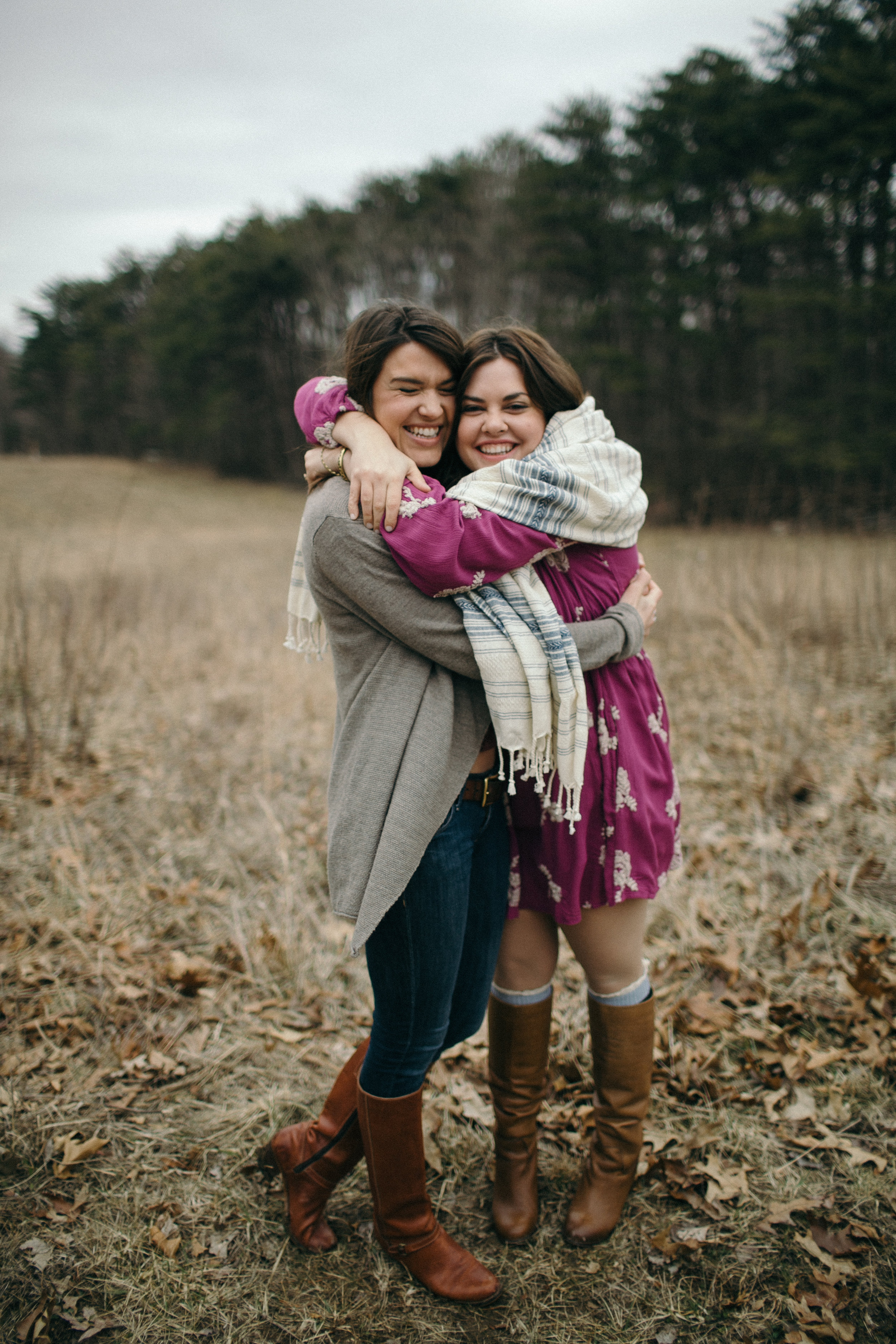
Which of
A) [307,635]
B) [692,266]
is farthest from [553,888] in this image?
[692,266]

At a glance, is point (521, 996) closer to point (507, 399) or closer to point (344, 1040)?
point (344, 1040)

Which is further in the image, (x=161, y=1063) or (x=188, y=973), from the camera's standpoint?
(x=188, y=973)

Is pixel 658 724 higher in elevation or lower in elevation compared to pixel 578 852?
higher

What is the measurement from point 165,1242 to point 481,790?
1.40m

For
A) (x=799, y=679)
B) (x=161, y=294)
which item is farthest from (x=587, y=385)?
(x=161, y=294)

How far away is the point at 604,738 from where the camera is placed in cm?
169

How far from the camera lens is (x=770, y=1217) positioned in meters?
1.87

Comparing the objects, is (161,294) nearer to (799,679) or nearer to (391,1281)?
(799,679)

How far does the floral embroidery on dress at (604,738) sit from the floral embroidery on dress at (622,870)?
0.76 feet

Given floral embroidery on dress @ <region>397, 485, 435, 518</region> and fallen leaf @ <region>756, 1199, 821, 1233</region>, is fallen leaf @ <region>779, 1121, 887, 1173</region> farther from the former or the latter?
floral embroidery on dress @ <region>397, 485, 435, 518</region>

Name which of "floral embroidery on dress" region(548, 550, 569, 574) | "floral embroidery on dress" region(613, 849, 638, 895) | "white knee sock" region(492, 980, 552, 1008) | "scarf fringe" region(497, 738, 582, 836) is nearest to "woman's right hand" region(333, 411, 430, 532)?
"floral embroidery on dress" region(548, 550, 569, 574)

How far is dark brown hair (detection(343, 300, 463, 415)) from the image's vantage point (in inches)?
64.6

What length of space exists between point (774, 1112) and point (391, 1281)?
3.79 feet

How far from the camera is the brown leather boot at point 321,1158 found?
5.94ft
